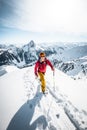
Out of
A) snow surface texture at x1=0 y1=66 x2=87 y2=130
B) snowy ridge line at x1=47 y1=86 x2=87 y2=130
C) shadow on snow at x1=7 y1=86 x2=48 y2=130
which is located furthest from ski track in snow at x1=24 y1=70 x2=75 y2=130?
shadow on snow at x1=7 y1=86 x2=48 y2=130

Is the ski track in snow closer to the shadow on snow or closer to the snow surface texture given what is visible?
the snow surface texture

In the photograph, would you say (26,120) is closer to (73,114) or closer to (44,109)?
(44,109)

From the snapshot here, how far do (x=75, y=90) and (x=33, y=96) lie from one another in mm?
3650

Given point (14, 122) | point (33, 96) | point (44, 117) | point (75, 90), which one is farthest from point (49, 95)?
point (14, 122)

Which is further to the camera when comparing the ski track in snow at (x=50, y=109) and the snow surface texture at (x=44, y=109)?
the snow surface texture at (x=44, y=109)

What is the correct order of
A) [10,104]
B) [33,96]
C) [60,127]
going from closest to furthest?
[60,127]
[10,104]
[33,96]

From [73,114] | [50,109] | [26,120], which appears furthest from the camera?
[50,109]

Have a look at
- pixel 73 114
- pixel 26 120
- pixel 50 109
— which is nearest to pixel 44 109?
pixel 50 109

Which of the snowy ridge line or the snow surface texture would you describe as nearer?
the snowy ridge line

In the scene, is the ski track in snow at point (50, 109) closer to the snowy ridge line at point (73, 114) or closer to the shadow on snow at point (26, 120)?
the snowy ridge line at point (73, 114)

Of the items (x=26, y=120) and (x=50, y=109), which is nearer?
(x=26, y=120)

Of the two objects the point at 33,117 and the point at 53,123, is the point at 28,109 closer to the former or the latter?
the point at 33,117

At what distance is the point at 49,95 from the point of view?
10.3 meters

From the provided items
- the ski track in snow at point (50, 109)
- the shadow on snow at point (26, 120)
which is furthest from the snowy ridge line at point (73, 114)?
the shadow on snow at point (26, 120)
